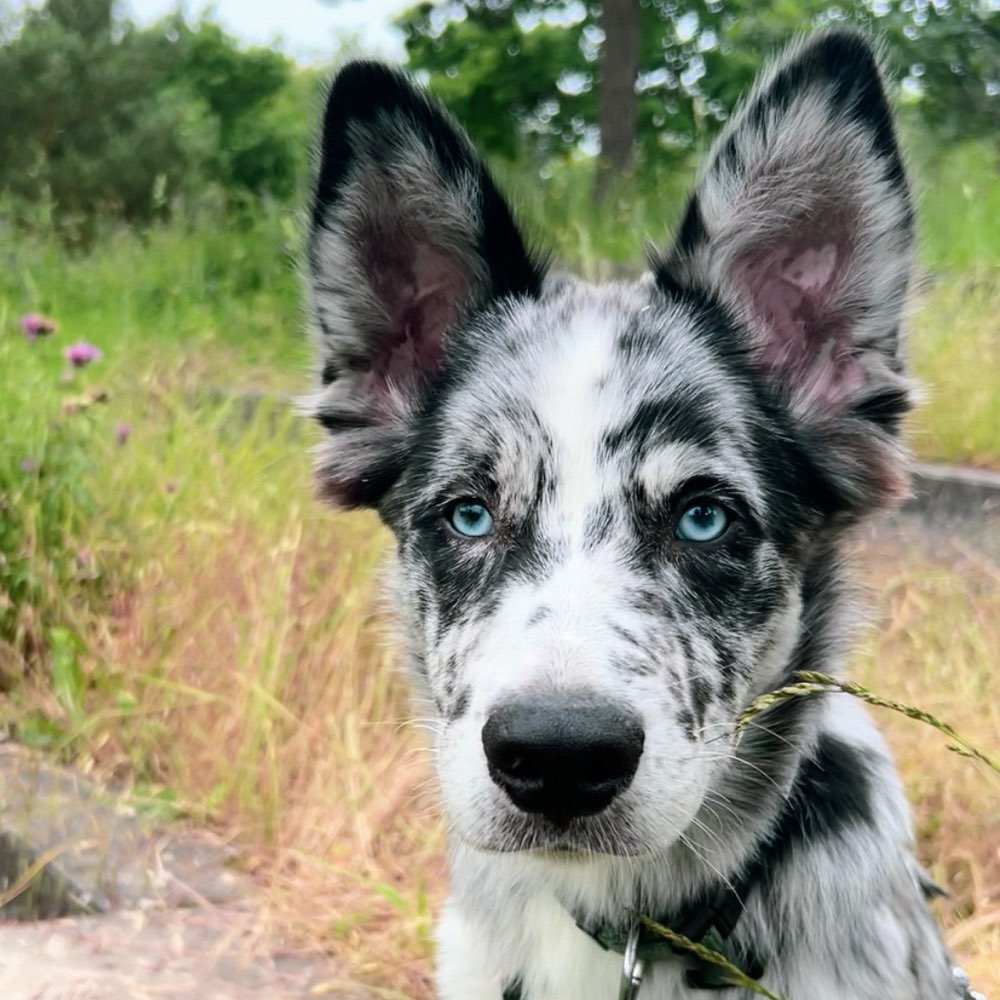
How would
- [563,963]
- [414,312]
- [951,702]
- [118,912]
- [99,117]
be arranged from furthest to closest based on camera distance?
[99,117], [951,702], [118,912], [414,312], [563,963]

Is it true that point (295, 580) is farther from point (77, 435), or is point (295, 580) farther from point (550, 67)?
point (550, 67)

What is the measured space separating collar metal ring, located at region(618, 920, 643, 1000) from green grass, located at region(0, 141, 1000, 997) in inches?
46.1

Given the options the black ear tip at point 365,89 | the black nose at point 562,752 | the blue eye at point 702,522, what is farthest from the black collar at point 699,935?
the black ear tip at point 365,89

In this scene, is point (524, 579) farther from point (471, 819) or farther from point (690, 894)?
point (690, 894)

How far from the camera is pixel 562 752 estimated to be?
1715 mm

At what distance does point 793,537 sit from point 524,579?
2.07 ft

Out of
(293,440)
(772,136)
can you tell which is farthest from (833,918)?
(293,440)

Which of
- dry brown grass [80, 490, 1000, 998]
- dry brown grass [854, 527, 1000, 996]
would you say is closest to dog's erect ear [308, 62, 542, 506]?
dry brown grass [80, 490, 1000, 998]

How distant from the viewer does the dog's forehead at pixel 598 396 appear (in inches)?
85.0

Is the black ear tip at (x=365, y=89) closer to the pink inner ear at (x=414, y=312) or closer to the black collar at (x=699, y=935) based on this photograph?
the pink inner ear at (x=414, y=312)


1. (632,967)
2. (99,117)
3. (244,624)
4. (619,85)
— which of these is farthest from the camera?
(99,117)

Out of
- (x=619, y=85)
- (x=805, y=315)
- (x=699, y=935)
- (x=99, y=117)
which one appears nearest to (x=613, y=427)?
(x=805, y=315)

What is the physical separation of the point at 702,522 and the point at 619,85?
411 inches

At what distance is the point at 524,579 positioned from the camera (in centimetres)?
204
